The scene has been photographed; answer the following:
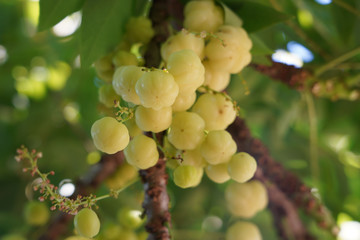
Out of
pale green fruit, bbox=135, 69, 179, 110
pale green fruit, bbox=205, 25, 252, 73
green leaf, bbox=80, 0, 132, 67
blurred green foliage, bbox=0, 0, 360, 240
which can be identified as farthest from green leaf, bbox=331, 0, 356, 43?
pale green fruit, bbox=135, 69, 179, 110

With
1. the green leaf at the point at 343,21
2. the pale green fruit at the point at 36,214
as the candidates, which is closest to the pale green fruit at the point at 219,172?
the green leaf at the point at 343,21

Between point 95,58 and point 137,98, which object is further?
point 95,58

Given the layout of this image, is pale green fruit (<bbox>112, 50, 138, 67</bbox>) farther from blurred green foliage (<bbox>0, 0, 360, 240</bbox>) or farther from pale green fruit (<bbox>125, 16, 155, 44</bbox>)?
blurred green foliage (<bbox>0, 0, 360, 240</bbox>)

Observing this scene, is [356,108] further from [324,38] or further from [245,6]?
[245,6]

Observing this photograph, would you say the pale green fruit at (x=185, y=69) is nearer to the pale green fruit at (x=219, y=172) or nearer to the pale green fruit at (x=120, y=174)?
the pale green fruit at (x=219, y=172)

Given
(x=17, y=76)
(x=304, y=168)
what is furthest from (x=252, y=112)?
(x=17, y=76)

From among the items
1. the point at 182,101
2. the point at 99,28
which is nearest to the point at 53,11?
the point at 99,28
